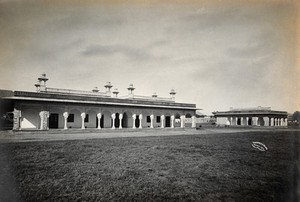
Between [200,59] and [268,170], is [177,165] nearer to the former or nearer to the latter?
[268,170]

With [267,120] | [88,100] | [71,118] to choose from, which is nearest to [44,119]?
[71,118]

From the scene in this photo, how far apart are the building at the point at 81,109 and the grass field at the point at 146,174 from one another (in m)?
7.36

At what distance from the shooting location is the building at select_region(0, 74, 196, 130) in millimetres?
16609

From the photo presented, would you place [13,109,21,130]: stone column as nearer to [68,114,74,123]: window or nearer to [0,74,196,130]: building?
[0,74,196,130]: building

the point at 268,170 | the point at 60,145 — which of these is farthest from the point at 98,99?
the point at 268,170

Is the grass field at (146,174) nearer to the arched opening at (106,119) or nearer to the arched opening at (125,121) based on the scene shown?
the arched opening at (106,119)

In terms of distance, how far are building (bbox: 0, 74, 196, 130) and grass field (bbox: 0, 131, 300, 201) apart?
7.36 meters

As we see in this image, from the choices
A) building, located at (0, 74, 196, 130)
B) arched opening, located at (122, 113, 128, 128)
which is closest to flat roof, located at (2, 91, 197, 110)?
building, located at (0, 74, 196, 130)

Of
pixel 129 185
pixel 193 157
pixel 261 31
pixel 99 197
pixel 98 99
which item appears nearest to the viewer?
pixel 99 197

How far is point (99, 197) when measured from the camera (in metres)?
4.66

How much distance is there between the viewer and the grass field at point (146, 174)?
4.90 meters

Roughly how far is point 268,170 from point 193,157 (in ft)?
7.59

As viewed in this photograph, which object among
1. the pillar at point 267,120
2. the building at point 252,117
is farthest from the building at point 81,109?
the pillar at point 267,120

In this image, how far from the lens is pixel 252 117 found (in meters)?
34.6
